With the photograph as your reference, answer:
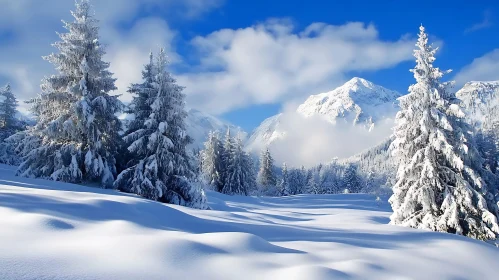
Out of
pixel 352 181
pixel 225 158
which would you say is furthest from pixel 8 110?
pixel 352 181

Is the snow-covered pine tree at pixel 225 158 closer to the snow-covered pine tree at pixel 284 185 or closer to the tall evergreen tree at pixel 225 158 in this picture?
the tall evergreen tree at pixel 225 158

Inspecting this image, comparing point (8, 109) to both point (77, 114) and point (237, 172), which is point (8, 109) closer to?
point (77, 114)

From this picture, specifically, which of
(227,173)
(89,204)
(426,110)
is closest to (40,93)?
(89,204)

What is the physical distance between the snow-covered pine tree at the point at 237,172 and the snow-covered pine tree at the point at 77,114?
92.7ft

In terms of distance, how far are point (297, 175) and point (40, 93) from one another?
223 feet

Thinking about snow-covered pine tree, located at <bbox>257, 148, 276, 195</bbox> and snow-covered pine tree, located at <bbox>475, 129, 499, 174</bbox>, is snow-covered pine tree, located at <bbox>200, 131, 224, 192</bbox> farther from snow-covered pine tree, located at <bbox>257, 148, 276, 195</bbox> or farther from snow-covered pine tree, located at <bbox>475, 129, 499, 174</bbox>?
snow-covered pine tree, located at <bbox>475, 129, 499, 174</bbox>

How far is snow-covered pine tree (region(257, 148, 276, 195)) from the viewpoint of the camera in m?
56.0

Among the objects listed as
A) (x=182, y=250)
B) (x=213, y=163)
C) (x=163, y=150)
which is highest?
(x=213, y=163)

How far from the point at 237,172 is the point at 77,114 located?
30759mm

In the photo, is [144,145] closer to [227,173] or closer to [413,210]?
[413,210]

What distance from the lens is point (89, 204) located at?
19.9 ft

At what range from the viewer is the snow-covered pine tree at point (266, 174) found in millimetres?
55969

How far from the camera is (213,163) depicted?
4388 cm

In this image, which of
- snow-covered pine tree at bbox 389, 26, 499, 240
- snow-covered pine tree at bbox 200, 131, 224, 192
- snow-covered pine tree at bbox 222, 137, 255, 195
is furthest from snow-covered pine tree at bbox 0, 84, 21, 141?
snow-covered pine tree at bbox 389, 26, 499, 240
